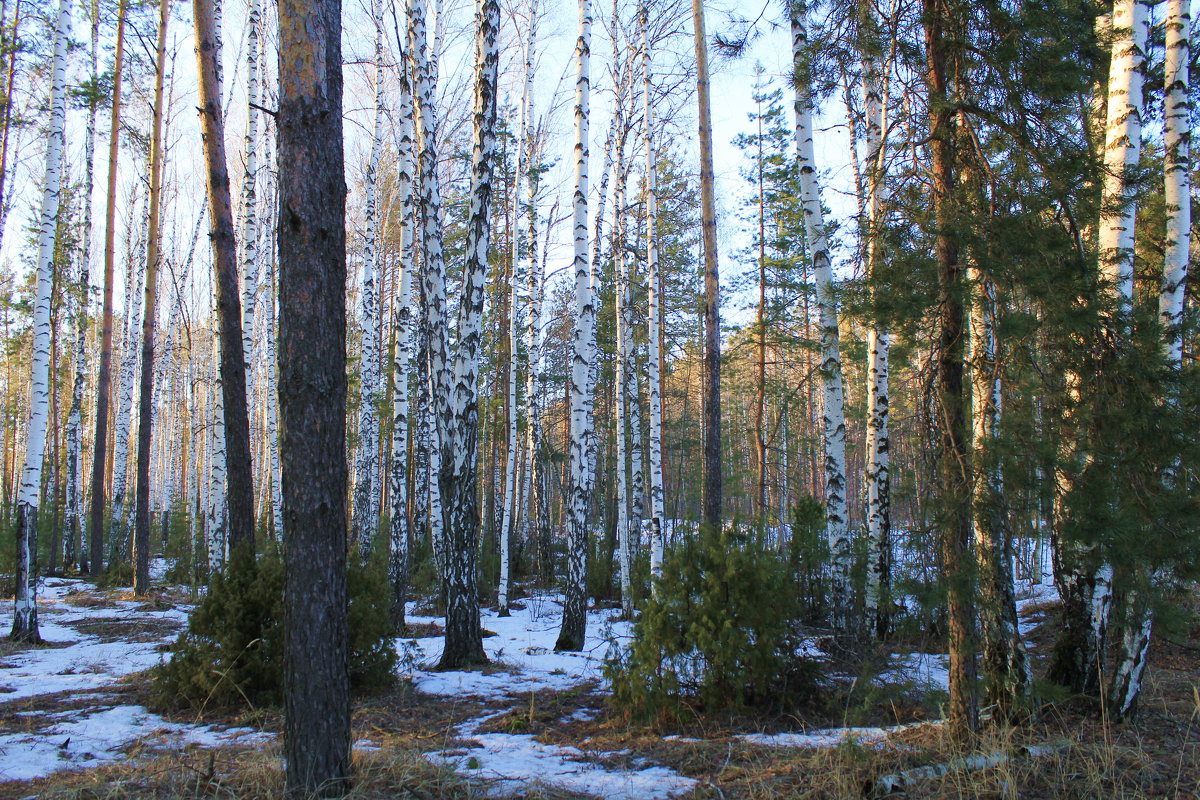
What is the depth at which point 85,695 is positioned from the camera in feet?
19.4

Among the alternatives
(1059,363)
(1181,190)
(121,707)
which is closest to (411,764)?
(121,707)

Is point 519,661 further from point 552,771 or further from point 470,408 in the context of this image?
point 552,771

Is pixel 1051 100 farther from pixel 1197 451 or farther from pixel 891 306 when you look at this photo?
pixel 1197 451

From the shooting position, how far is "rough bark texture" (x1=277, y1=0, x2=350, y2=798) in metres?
3.30

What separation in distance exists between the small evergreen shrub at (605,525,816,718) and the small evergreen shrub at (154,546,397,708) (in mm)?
2597

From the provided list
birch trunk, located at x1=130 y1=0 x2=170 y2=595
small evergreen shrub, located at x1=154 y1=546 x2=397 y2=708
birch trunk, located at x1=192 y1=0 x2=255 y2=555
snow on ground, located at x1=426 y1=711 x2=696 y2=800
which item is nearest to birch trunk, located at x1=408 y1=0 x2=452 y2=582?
birch trunk, located at x1=192 y1=0 x2=255 y2=555

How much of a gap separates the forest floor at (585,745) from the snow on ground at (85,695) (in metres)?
0.03

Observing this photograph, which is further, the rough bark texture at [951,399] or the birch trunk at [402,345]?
the birch trunk at [402,345]

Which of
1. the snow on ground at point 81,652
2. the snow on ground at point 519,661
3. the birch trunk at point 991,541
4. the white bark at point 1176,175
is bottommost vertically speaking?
the snow on ground at point 519,661

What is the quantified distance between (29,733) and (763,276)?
15446mm

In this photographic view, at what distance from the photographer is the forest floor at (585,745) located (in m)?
3.54

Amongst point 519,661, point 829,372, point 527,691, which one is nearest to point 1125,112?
point 829,372

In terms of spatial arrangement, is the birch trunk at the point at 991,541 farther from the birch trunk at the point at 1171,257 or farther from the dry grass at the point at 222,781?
the dry grass at the point at 222,781

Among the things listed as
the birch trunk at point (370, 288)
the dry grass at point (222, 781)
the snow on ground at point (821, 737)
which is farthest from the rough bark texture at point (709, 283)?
the dry grass at point (222, 781)
